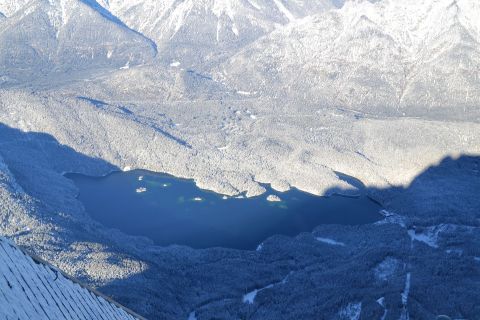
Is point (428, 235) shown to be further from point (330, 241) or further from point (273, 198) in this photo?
point (273, 198)

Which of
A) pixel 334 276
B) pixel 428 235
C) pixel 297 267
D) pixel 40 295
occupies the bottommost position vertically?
pixel 297 267

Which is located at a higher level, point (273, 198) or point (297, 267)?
point (297, 267)

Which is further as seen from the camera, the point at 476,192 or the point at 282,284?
the point at 476,192

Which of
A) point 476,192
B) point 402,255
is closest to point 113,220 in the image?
point 402,255

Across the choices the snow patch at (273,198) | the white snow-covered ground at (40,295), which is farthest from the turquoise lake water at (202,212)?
the white snow-covered ground at (40,295)

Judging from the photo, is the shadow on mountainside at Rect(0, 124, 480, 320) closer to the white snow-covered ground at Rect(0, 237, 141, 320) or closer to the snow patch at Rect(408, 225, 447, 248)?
the snow patch at Rect(408, 225, 447, 248)

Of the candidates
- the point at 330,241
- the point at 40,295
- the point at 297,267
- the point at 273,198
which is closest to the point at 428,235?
the point at 330,241

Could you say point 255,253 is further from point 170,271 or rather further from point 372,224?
point 372,224
